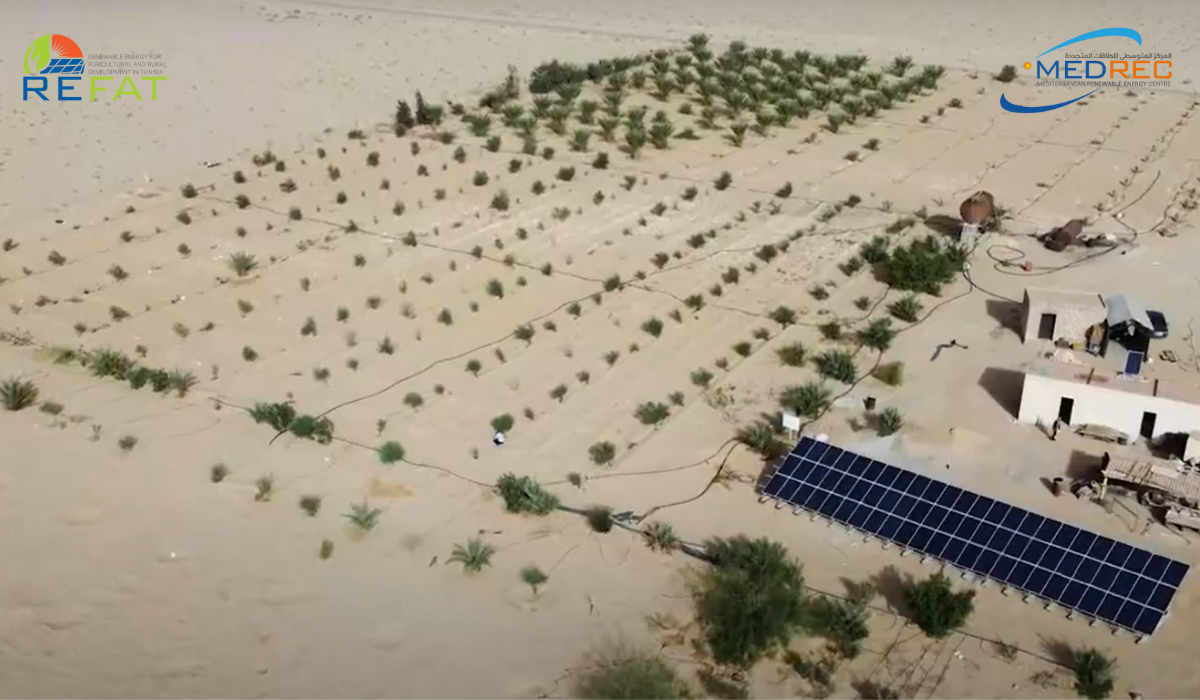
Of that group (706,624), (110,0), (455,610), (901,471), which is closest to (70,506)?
(455,610)

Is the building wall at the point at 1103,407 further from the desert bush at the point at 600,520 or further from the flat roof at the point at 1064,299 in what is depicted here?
the desert bush at the point at 600,520

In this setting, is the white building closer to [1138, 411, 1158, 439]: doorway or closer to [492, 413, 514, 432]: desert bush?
[1138, 411, 1158, 439]: doorway

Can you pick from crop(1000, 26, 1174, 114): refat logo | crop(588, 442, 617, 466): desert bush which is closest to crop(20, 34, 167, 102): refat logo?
crop(588, 442, 617, 466): desert bush

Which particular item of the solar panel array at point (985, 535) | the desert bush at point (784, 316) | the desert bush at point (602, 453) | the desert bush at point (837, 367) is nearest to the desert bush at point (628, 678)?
the solar panel array at point (985, 535)

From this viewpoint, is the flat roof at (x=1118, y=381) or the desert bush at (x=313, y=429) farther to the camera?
the desert bush at (x=313, y=429)

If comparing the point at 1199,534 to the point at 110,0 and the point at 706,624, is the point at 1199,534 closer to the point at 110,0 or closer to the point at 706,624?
the point at 706,624

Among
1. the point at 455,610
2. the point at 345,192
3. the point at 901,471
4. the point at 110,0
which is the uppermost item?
the point at 110,0

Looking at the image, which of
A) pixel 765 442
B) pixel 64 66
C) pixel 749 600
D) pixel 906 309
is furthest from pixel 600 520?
pixel 64 66

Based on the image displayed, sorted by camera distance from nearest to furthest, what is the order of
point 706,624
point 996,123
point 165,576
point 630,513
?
point 706,624
point 165,576
point 630,513
point 996,123
